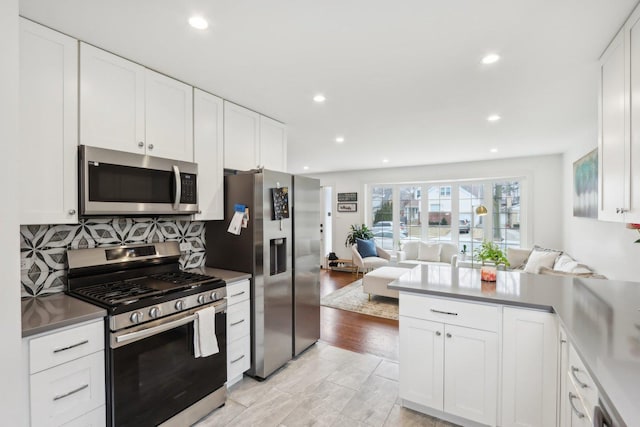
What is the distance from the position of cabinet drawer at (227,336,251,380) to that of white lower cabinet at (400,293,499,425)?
124cm

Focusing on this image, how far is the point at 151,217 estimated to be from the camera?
2404 millimetres

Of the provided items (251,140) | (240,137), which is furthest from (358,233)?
(240,137)

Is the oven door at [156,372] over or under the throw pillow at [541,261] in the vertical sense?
under

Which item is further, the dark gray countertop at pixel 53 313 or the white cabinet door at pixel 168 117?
the white cabinet door at pixel 168 117

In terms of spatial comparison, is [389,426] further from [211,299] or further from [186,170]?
[186,170]

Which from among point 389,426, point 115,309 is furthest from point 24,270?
point 389,426

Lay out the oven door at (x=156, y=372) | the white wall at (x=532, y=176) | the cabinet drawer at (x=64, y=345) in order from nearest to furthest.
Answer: the cabinet drawer at (x=64, y=345) → the oven door at (x=156, y=372) → the white wall at (x=532, y=176)

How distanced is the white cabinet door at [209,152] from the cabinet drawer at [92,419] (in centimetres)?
133

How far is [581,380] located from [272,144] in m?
2.92

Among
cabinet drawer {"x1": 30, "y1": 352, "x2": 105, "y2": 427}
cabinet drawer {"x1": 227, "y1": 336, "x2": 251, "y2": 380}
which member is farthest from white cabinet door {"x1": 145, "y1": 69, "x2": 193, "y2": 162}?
cabinet drawer {"x1": 227, "y1": 336, "x2": 251, "y2": 380}

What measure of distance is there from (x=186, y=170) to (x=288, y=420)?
76.0 inches

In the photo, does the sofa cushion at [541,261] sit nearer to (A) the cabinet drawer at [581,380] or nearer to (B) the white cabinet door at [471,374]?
(B) the white cabinet door at [471,374]

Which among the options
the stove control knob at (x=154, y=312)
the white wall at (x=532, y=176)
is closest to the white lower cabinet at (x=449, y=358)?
the stove control knob at (x=154, y=312)

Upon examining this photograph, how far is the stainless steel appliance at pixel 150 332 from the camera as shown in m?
1.61
